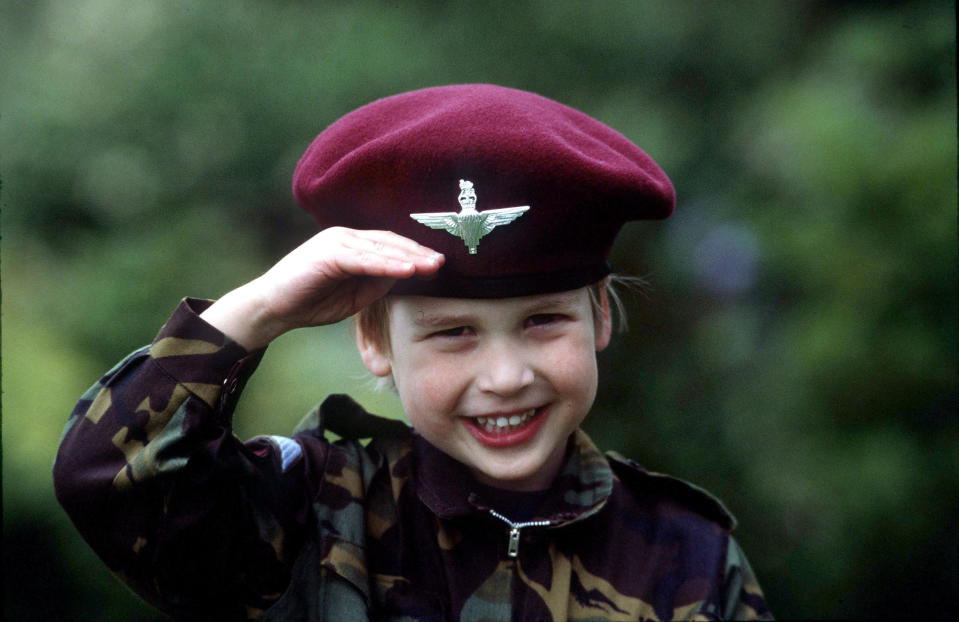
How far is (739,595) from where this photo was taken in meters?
1.85

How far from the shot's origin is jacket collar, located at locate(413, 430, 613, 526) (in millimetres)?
1679

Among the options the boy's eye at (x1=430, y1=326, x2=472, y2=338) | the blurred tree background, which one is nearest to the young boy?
the boy's eye at (x1=430, y1=326, x2=472, y2=338)

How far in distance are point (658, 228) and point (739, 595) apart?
1.69m

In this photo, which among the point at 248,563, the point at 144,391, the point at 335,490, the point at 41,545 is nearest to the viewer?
the point at 144,391

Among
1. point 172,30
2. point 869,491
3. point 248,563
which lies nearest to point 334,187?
point 248,563

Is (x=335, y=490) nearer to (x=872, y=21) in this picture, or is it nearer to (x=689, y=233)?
(x=689, y=233)

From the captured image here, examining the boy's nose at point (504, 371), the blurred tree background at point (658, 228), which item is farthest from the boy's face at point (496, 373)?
the blurred tree background at point (658, 228)

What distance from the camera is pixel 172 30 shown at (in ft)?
12.0

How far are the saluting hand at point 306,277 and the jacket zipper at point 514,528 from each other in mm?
485

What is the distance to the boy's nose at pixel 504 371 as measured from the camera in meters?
1.54

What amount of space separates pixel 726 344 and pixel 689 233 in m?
0.39

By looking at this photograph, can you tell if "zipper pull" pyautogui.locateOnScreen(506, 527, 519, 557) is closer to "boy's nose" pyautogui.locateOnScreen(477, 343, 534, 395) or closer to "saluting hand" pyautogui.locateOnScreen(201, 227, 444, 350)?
"boy's nose" pyautogui.locateOnScreen(477, 343, 534, 395)

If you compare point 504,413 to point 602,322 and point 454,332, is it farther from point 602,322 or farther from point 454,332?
point 602,322

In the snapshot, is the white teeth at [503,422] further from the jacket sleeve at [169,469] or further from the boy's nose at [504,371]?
the jacket sleeve at [169,469]
